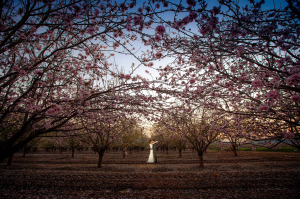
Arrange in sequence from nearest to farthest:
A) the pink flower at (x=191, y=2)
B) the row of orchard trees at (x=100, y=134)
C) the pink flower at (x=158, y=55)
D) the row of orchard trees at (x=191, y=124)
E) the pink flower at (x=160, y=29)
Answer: the pink flower at (x=191, y=2), the pink flower at (x=160, y=29), the pink flower at (x=158, y=55), the row of orchard trees at (x=191, y=124), the row of orchard trees at (x=100, y=134)

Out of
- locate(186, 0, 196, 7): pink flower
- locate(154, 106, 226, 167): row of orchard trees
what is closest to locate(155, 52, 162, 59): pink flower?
locate(186, 0, 196, 7): pink flower

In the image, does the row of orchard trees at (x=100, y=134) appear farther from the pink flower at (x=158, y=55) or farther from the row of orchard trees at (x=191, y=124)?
the pink flower at (x=158, y=55)

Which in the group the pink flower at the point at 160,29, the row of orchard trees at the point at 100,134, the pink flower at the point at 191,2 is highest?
the pink flower at the point at 191,2

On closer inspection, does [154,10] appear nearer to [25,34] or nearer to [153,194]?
[25,34]

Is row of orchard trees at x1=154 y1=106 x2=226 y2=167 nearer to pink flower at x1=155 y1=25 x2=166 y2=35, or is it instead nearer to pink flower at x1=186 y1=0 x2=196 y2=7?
pink flower at x1=155 y1=25 x2=166 y2=35

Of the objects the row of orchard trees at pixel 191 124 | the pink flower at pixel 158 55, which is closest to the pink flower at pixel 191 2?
the pink flower at pixel 158 55

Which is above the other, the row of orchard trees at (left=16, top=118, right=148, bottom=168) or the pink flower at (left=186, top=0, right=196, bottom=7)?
the pink flower at (left=186, top=0, right=196, bottom=7)

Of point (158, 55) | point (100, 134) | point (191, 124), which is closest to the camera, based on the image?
point (158, 55)

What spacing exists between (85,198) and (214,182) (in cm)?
557

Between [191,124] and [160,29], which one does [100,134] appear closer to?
[191,124]

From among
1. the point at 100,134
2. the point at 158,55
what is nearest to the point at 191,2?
the point at 158,55

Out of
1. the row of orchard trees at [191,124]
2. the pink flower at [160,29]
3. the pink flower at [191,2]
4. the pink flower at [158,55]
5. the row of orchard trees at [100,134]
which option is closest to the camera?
the pink flower at [191,2]

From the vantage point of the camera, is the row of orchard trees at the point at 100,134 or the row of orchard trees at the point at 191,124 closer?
the row of orchard trees at the point at 191,124

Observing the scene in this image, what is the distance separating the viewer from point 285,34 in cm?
243
